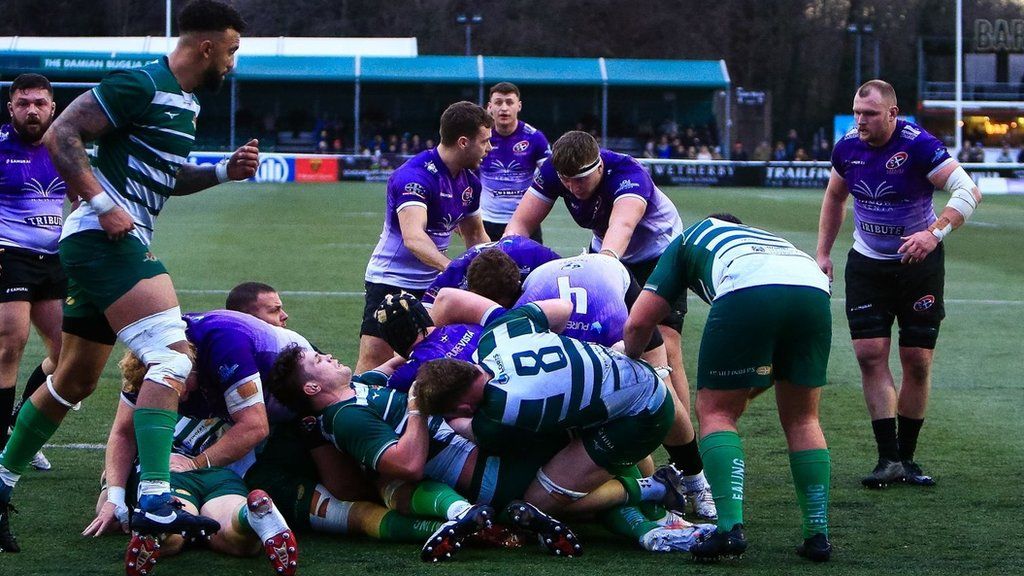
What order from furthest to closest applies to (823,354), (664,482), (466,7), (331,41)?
(466,7) → (331,41) → (664,482) → (823,354)

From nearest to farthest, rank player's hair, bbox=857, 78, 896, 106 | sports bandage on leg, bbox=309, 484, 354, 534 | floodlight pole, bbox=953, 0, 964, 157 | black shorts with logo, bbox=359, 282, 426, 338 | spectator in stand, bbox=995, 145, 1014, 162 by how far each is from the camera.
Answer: sports bandage on leg, bbox=309, 484, 354, 534
player's hair, bbox=857, 78, 896, 106
black shorts with logo, bbox=359, 282, 426, 338
spectator in stand, bbox=995, 145, 1014, 162
floodlight pole, bbox=953, 0, 964, 157

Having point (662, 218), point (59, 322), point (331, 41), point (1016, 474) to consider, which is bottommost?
point (1016, 474)

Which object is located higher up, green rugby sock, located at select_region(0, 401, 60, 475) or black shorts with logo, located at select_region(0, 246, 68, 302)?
black shorts with logo, located at select_region(0, 246, 68, 302)

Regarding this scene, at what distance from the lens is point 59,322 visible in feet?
26.8

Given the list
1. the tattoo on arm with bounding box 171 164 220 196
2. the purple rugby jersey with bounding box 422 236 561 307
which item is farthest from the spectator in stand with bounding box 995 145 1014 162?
the tattoo on arm with bounding box 171 164 220 196

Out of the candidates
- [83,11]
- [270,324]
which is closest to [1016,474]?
[270,324]

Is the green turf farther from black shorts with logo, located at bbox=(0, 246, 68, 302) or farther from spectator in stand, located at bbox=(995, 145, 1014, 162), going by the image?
spectator in stand, located at bbox=(995, 145, 1014, 162)

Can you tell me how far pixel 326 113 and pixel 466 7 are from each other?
43.7ft

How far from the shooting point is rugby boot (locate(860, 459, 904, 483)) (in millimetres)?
7078

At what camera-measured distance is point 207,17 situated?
18.7 ft

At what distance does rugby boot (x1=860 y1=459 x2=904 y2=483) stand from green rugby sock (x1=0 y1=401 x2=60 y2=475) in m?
4.01

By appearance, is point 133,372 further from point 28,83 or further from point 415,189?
point 28,83

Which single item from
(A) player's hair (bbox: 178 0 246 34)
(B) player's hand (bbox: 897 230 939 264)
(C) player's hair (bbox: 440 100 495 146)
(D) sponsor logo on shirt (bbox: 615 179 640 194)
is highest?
(A) player's hair (bbox: 178 0 246 34)

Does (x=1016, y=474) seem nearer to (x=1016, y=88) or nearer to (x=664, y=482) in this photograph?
(x=664, y=482)
